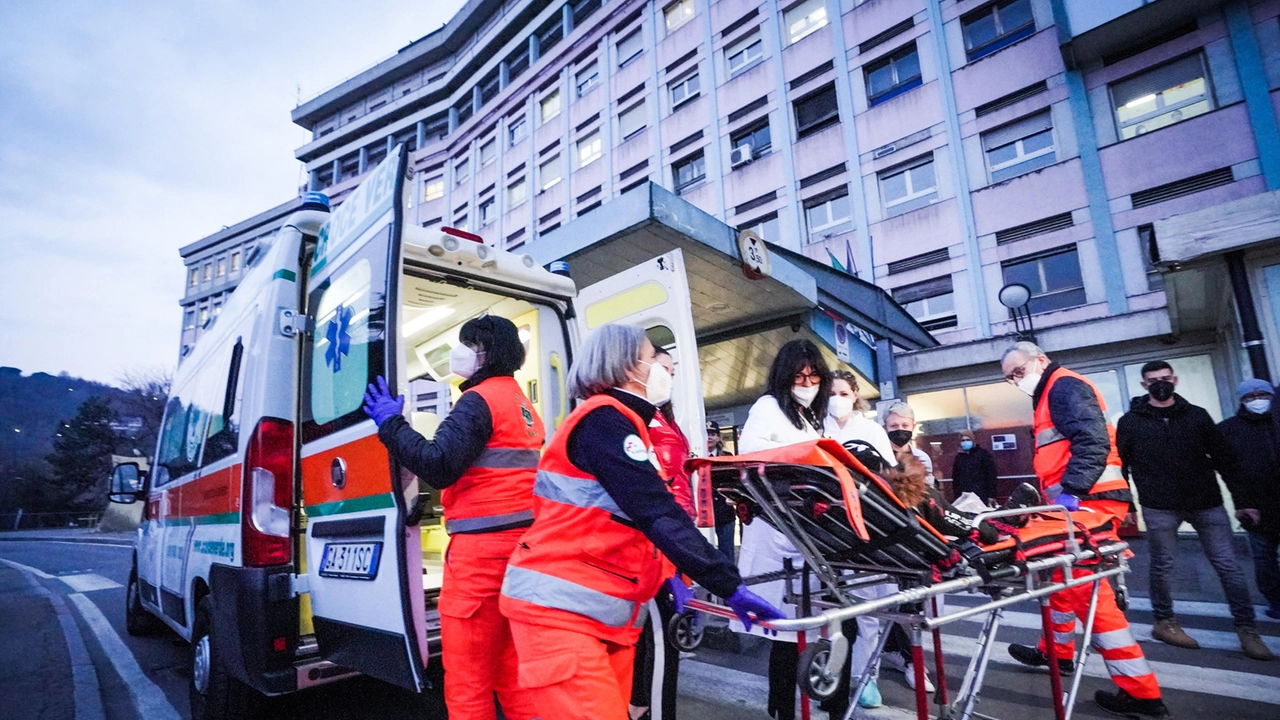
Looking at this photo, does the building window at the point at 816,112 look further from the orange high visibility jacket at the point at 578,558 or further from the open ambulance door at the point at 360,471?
the orange high visibility jacket at the point at 578,558

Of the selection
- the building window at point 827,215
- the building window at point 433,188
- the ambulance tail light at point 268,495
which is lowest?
the ambulance tail light at point 268,495

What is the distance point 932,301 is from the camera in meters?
14.5

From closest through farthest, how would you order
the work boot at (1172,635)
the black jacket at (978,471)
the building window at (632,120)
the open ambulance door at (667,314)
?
the open ambulance door at (667,314), the work boot at (1172,635), the black jacket at (978,471), the building window at (632,120)

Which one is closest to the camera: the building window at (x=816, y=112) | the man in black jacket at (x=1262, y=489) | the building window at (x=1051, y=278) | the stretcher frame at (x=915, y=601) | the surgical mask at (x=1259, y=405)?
the stretcher frame at (x=915, y=601)

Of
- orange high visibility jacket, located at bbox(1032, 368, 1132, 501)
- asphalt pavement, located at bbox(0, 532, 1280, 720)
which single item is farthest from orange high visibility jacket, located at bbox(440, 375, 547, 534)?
orange high visibility jacket, located at bbox(1032, 368, 1132, 501)

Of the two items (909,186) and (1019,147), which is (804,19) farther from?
(1019,147)

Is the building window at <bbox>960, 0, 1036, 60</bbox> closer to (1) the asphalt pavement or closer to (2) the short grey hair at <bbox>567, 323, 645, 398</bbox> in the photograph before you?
(1) the asphalt pavement

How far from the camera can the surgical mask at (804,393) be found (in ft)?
9.82

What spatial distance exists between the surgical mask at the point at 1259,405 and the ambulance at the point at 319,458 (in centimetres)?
467

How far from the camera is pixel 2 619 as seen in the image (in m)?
6.65

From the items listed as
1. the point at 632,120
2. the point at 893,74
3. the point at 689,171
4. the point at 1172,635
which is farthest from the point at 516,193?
the point at 1172,635

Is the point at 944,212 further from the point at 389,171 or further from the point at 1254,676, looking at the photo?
the point at 389,171

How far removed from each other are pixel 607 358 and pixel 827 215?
15972 mm

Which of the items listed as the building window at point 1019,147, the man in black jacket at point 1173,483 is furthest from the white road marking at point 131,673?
the building window at point 1019,147
